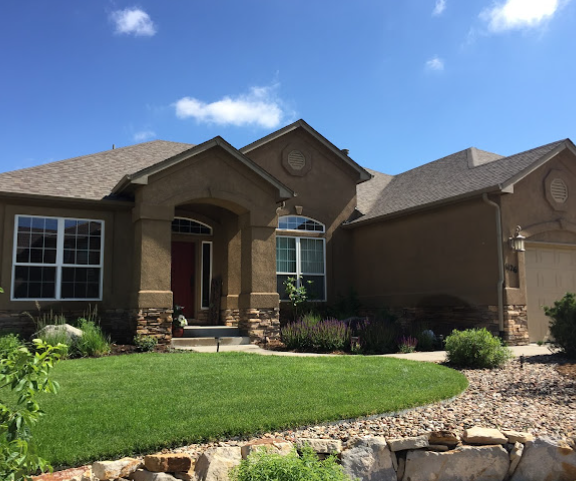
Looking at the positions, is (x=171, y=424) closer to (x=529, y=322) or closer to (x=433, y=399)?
(x=433, y=399)

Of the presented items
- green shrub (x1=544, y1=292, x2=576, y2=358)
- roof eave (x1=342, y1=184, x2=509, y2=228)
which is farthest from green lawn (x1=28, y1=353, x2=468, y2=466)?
roof eave (x1=342, y1=184, x2=509, y2=228)

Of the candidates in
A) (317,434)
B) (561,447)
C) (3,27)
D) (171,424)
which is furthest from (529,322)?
(3,27)

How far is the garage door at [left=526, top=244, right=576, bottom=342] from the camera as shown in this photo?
13875 millimetres

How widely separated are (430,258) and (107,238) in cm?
881

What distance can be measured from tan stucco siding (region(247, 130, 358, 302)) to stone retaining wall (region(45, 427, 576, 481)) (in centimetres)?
1222

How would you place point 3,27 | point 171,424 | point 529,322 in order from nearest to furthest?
point 171,424, point 3,27, point 529,322

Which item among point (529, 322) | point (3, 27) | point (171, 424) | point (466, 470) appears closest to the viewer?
point (466, 470)

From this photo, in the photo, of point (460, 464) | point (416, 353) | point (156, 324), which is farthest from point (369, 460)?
point (156, 324)

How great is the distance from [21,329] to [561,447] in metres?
11.2

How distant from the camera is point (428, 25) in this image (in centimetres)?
1172

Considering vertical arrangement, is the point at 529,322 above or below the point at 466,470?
above

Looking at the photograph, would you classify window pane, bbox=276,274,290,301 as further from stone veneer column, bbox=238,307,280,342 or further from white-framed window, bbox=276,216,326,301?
stone veneer column, bbox=238,307,280,342

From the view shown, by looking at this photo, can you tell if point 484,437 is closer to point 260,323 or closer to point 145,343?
point 145,343

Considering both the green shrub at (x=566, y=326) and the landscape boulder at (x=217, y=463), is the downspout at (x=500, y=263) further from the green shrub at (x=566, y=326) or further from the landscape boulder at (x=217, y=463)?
the landscape boulder at (x=217, y=463)
